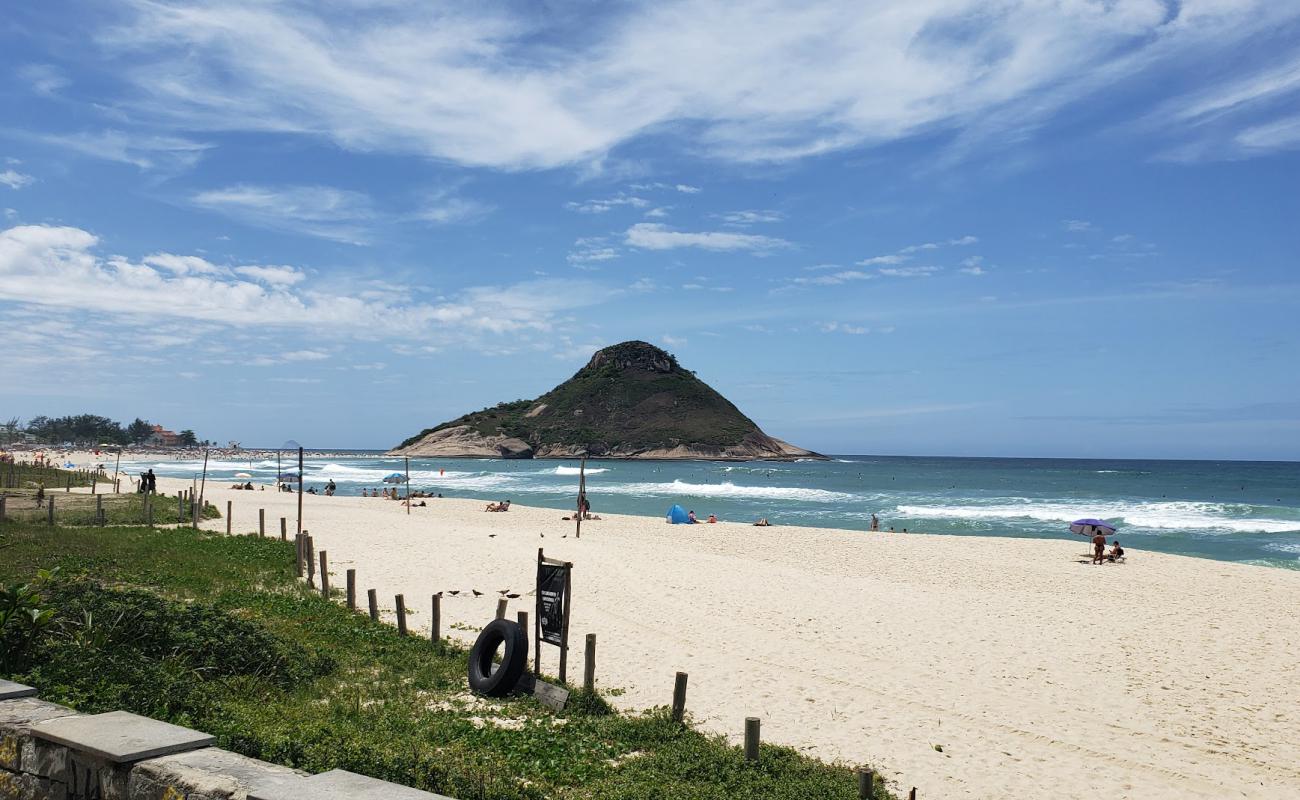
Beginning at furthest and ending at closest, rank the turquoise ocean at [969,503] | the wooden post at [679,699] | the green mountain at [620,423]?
the green mountain at [620,423] → the turquoise ocean at [969,503] → the wooden post at [679,699]

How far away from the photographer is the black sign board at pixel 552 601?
11383 millimetres

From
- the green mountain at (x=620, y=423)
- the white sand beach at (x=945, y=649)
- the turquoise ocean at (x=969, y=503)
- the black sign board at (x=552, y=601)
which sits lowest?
the turquoise ocean at (x=969, y=503)

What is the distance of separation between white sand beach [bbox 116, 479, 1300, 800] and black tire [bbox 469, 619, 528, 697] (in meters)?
1.55

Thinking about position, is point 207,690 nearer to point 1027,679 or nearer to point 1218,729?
point 1027,679

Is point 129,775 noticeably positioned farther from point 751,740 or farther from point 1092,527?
point 1092,527

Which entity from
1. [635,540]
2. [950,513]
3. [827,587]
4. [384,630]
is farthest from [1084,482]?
[384,630]

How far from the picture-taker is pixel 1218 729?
1146 centimetres

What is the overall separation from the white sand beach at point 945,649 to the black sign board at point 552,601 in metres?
1.11

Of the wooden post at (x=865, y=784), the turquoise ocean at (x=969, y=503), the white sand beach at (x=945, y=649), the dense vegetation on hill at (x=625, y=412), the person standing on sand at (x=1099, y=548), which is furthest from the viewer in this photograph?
the dense vegetation on hill at (x=625, y=412)

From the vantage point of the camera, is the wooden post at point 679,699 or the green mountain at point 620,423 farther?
the green mountain at point 620,423

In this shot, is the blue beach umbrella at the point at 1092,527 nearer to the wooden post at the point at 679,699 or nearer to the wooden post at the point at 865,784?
the wooden post at the point at 679,699

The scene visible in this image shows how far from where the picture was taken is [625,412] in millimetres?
165375

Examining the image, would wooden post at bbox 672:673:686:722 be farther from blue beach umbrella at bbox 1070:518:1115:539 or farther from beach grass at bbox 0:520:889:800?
blue beach umbrella at bbox 1070:518:1115:539

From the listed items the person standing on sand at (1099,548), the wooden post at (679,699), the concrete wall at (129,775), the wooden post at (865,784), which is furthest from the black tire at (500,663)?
the person standing on sand at (1099,548)
